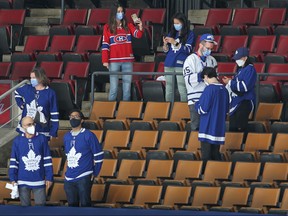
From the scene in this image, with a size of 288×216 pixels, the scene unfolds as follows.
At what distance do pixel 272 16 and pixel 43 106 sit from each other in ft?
13.5

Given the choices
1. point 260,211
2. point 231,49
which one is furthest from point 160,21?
point 260,211

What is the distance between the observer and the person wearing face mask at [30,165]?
18.2 metres

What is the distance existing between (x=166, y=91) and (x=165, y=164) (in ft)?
5.55

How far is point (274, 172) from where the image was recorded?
18.5 meters

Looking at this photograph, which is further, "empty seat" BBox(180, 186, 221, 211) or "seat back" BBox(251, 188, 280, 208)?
"empty seat" BBox(180, 186, 221, 211)

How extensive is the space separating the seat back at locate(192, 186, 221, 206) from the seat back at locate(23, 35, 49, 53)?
5.21 meters

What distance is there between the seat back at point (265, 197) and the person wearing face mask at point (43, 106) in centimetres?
286

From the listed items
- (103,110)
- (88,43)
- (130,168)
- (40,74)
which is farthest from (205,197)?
(88,43)

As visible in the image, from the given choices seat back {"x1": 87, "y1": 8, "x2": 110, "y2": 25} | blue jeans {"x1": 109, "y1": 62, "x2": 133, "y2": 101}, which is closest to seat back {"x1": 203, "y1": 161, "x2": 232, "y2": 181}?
blue jeans {"x1": 109, "y1": 62, "x2": 133, "y2": 101}

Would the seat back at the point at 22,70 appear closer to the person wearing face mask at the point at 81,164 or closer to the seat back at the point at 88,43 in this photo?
the seat back at the point at 88,43

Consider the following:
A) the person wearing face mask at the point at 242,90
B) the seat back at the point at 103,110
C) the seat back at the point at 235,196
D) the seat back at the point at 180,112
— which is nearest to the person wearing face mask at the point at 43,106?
the seat back at the point at 103,110

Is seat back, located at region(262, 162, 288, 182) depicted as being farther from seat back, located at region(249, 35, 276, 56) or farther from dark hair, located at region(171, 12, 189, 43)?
seat back, located at region(249, 35, 276, 56)

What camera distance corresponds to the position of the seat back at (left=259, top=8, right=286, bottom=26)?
72.1 feet

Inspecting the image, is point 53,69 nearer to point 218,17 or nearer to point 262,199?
point 218,17
